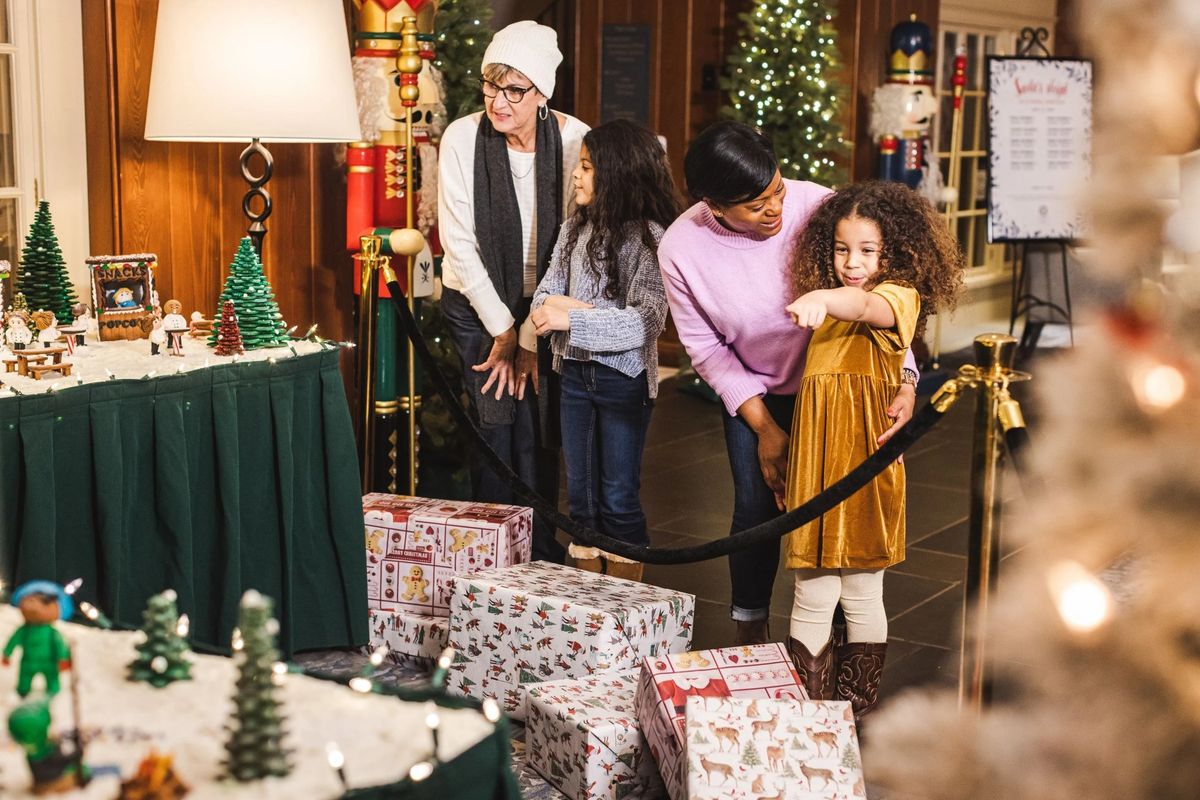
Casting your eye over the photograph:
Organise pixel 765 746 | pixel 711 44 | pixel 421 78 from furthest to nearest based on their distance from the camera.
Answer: pixel 711 44
pixel 421 78
pixel 765 746

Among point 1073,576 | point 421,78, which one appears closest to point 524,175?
point 421,78

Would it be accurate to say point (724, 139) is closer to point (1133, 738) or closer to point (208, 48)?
point (208, 48)

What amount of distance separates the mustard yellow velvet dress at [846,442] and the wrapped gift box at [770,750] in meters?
0.39

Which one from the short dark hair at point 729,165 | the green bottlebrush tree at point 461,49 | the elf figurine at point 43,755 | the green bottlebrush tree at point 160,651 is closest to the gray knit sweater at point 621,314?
the short dark hair at point 729,165

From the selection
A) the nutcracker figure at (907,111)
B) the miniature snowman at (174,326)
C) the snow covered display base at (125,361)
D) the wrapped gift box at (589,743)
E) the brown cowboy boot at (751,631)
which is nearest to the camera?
the wrapped gift box at (589,743)

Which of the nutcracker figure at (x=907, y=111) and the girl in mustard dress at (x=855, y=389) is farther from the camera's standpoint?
the nutcracker figure at (x=907, y=111)

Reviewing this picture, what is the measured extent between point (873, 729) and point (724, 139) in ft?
5.61

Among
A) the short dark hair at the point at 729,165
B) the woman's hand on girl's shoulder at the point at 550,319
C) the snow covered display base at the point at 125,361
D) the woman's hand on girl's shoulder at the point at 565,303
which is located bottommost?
the snow covered display base at the point at 125,361

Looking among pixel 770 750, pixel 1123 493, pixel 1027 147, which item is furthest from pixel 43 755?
pixel 1027 147

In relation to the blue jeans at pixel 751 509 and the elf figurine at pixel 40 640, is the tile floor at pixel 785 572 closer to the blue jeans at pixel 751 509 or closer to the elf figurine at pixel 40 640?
the blue jeans at pixel 751 509

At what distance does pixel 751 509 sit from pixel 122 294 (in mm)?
1535

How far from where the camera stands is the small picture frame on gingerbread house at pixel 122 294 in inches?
121

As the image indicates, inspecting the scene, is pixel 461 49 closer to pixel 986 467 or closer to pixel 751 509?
pixel 751 509

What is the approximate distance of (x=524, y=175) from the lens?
3531mm
